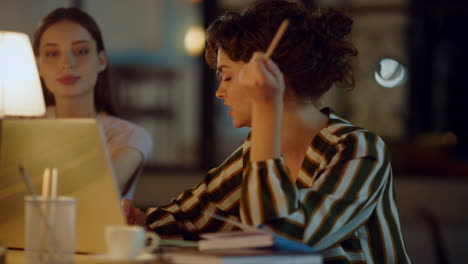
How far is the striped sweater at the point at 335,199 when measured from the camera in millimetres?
1248

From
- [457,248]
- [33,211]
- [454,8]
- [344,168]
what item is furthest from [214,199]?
[454,8]

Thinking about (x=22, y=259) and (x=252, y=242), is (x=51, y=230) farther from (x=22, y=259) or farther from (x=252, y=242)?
(x=252, y=242)

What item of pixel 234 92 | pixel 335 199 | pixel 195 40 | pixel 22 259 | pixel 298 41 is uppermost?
pixel 195 40

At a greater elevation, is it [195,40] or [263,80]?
[195,40]

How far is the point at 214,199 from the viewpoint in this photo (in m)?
1.74

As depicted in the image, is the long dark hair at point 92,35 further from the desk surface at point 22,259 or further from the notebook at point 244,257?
the notebook at point 244,257

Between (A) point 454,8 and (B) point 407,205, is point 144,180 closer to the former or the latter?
(B) point 407,205

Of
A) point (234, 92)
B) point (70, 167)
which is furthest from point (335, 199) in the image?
point (70, 167)

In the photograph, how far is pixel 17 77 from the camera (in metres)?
1.66

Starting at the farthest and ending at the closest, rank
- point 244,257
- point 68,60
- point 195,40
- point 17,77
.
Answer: point 195,40 → point 68,60 → point 17,77 → point 244,257

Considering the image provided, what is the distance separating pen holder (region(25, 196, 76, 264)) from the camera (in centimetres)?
113

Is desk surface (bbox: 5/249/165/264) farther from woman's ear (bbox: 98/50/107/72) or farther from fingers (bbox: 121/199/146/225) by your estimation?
woman's ear (bbox: 98/50/107/72)

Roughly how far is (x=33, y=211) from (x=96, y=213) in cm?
10

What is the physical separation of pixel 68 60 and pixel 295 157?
0.77 meters
